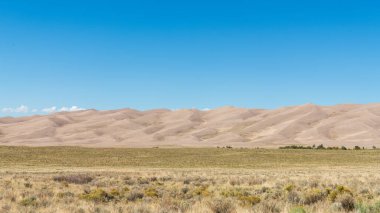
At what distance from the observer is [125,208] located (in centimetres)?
1307

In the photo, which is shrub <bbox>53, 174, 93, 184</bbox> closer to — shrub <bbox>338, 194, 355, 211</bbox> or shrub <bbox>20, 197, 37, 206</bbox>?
shrub <bbox>20, 197, 37, 206</bbox>

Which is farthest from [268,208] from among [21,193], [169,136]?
[169,136]

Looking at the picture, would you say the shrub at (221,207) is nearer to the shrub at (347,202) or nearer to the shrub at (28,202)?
the shrub at (347,202)

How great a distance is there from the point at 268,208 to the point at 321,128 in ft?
500

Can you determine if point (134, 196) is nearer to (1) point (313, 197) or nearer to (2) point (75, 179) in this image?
(1) point (313, 197)

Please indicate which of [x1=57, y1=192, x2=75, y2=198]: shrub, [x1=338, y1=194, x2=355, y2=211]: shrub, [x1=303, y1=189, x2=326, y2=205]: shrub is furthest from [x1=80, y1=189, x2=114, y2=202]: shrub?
[x1=338, y1=194, x2=355, y2=211]: shrub

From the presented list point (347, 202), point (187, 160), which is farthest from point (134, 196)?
point (187, 160)

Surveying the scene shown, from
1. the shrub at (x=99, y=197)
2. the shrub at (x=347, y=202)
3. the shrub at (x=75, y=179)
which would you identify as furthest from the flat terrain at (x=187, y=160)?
the shrub at (x=347, y=202)

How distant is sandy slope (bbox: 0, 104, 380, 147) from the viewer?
148750mm

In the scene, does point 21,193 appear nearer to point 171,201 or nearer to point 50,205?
point 50,205

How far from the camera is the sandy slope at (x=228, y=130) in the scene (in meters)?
149

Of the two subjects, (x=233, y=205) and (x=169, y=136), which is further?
(x=169, y=136)

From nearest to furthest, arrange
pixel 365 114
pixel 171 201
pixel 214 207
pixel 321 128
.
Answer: pixel 214 207, pixel 171 201, pixel 321 128, pixel 365 114

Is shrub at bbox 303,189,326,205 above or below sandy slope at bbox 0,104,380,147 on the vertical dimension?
below
